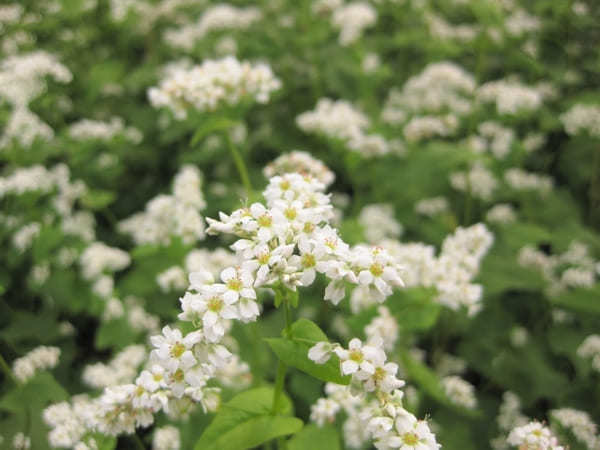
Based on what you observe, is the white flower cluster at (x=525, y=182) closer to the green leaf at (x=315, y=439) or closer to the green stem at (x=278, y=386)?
the green leaf at (x=315, y=439)

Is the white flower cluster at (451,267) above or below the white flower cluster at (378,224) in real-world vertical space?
below

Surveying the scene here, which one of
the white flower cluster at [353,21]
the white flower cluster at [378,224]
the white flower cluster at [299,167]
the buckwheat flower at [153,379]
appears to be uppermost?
the white flower cluster at [353,21]

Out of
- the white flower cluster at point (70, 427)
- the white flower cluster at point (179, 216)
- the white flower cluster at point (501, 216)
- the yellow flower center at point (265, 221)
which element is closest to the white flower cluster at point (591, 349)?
the white flower cluster at point (501, 216)

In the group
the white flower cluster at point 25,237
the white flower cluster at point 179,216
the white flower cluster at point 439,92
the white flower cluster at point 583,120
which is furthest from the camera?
the white flower cluster at point 439,92

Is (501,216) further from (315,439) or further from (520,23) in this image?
(315,439)

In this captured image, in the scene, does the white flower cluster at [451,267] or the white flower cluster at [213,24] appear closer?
the white flower cluster at [451,267]

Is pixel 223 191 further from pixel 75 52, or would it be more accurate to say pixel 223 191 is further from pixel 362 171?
pixel 75 52

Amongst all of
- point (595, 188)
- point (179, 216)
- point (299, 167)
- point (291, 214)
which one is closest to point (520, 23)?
point (595, 188)
